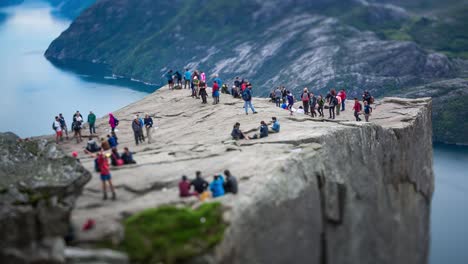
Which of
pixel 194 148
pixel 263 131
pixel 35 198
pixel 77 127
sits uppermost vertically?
pixel 77 127

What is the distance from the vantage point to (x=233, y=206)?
87.9ft

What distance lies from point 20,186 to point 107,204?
4.41m

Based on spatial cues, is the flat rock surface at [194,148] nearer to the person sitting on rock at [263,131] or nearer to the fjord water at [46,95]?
the person sitting on rock at [263,131]

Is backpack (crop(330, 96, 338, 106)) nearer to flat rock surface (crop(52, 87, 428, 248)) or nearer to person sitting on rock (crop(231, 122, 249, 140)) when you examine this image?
flat rock surface (crop(52, 87, 428, 248))

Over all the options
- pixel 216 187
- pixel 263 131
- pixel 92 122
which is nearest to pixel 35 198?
pixel 216 187

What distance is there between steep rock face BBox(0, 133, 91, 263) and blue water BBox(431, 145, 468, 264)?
44.6 meters

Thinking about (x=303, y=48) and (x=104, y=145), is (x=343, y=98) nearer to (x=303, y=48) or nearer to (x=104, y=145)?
(x=104, y=145)

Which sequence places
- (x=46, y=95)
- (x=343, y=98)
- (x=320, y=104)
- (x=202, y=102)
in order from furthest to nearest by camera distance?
(x=46, y=95) → (x=343, y=98) → (x=202, y=102) → (x=320, y=104)

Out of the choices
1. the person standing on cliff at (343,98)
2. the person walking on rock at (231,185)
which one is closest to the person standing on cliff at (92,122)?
the person walking on rock at (231,185)

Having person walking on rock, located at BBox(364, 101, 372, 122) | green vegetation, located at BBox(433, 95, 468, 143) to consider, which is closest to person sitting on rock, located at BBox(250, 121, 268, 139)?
person walking on rock, located at BBox(364, 101, 372, 122)

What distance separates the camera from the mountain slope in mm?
144125

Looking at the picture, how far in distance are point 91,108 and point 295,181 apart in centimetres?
10566

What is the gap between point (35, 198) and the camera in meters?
26.5

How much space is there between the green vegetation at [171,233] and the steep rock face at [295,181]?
584 millimetres
